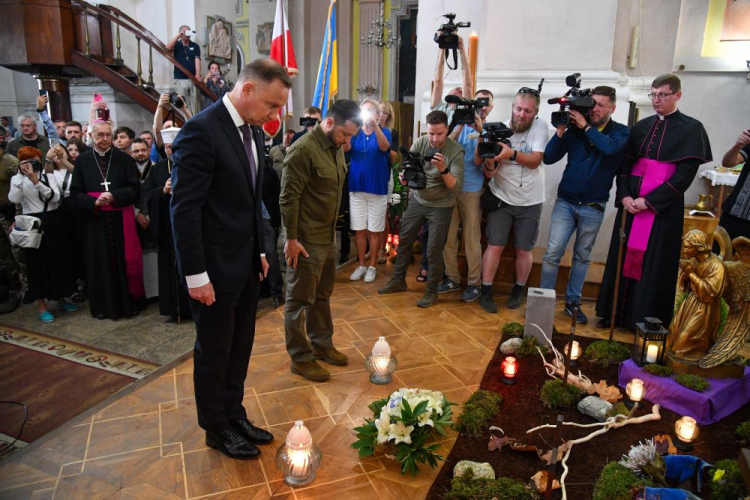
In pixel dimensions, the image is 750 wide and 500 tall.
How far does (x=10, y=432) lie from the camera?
3.01 m

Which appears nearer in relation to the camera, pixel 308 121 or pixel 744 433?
pixel 744 433

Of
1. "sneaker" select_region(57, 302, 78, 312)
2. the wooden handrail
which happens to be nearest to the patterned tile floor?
"sneaker" select_region(57, 302, 78, 312)

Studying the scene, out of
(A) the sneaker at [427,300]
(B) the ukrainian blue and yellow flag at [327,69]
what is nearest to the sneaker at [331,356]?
(A) the sneaker at [427,300]

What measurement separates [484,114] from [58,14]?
23.6 feet

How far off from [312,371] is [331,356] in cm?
26

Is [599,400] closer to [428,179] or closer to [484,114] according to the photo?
[428,179]

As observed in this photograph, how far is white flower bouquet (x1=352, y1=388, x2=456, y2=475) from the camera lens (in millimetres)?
2537

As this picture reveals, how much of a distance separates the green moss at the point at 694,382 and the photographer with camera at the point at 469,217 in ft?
6.71

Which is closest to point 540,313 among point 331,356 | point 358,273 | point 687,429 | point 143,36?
point 687,429

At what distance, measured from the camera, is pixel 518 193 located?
459 cm

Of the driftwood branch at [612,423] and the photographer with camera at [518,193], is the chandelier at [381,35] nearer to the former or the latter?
the photographer with camera at [518,193]

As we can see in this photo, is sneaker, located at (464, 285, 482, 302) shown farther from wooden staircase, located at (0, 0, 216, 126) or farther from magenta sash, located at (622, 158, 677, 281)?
wooden staircase, located at (0, 0, 216, 126)

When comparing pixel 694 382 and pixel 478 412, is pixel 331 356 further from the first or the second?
pixel 694 382

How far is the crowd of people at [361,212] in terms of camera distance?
3230 millimetres
